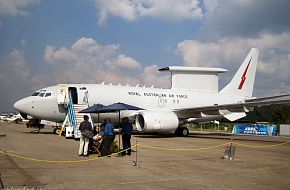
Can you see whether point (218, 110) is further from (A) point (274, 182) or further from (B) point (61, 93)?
(A) point (274, 182)

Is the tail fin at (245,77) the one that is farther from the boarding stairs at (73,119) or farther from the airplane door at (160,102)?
the boarding stairs at (73,119)

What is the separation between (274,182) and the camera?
772 centimetres

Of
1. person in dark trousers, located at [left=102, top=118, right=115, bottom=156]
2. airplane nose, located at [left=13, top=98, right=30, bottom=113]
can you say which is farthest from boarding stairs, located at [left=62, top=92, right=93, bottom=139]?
person in dark trousers, located at [left=102, top=118, right=115, bottom=156]

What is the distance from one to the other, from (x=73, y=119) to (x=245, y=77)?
20639 mm

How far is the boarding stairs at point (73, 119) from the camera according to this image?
67.1ft

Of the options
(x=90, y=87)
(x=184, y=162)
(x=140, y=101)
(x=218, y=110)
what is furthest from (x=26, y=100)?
(x=184, y=162)

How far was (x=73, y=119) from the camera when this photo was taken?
68.1 ft

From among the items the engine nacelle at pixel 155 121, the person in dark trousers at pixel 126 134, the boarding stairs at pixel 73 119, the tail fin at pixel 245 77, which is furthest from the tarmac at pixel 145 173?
the tail fin at pixel 245 77

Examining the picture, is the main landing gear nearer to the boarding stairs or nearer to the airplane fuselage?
the airplane fuselage

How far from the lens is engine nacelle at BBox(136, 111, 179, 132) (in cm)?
2157

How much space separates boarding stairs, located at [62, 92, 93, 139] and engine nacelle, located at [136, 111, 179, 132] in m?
3.58

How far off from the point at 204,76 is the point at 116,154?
44016 millimetres

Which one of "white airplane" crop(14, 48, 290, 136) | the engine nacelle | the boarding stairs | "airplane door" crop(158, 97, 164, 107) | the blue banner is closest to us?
the boarding stairs

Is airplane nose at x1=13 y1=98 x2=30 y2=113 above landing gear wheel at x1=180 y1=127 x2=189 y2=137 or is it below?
above
